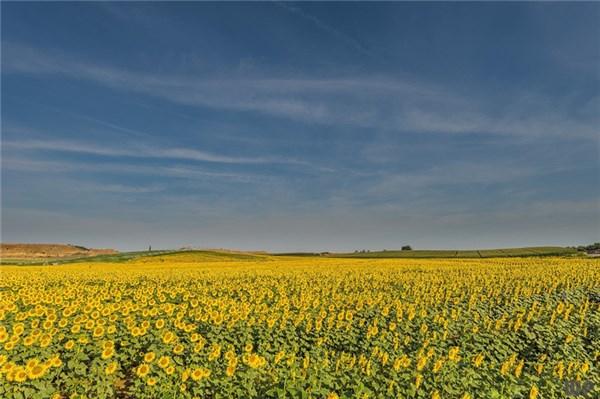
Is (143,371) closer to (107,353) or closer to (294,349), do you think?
(107,353)

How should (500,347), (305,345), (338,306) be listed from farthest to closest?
(338,306)
(500,347)
(305,345)

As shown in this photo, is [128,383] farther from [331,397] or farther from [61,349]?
[331,397]

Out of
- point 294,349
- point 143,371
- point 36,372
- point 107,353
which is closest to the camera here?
point 36,372

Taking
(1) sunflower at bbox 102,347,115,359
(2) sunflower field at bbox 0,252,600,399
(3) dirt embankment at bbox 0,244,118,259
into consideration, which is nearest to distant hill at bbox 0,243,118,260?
(3) dirt embankment at bbox 0,244,118,259

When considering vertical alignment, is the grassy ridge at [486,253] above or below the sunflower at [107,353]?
above

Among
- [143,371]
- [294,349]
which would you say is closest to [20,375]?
[143,371]

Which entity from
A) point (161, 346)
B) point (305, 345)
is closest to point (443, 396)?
point (305, 345)

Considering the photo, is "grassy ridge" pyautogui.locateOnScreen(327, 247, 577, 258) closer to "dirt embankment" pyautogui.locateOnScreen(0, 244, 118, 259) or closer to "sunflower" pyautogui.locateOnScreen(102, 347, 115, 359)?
"dirt embankment" pyautogui.locateOnScreen(0, 244, 118, 259)

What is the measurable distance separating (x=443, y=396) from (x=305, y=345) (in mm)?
3727

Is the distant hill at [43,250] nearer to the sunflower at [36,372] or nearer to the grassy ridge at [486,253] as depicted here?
the grassy ridge at [486,253]

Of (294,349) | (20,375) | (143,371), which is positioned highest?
(20,375)

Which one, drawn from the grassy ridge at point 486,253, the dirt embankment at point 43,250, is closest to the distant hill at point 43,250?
the dirt embankment at point 43,250

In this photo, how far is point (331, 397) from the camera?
5148 millimetres

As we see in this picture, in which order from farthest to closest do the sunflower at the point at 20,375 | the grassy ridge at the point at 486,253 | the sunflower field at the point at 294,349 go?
the grassy ridge at the point at 486,253
the sunflower field at the point at 294,349
the sunflower at the point at 20,375
